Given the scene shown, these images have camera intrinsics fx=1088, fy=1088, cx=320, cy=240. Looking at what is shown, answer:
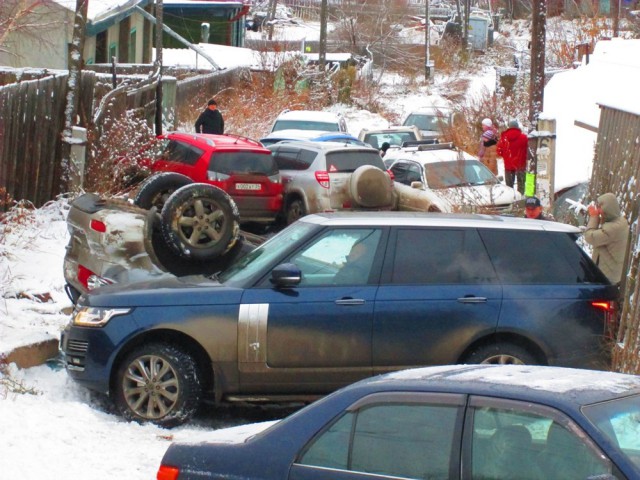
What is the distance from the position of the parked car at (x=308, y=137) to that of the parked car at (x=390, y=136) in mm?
2654

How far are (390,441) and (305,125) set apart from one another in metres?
20.9

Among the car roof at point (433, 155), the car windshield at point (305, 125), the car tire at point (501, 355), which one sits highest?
the car windshield at point (305, 125)

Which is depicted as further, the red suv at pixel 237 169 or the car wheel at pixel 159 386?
the red suv at pixel 237 169

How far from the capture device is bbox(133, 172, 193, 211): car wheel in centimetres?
1327

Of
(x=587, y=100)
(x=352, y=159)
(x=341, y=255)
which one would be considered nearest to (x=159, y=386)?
(x=341, y=255)

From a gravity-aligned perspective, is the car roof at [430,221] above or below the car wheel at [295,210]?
above

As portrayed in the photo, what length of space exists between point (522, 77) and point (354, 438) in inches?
1400

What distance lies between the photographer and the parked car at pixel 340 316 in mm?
8195

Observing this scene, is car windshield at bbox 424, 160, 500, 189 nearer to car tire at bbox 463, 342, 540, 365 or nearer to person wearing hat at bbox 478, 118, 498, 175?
person wearing hat at bbox 478, 118, 498, 175

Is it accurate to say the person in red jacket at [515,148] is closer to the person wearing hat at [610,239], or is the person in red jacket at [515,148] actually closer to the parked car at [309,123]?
the parked car at [309,123]

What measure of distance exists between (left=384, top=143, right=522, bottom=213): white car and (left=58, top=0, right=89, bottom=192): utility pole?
5.31 meters

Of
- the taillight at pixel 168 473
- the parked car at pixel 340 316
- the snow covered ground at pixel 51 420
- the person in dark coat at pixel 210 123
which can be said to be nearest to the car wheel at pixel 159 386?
the parked car at pixel 340 316

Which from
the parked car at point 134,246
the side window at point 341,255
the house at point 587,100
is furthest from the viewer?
the house at point 587,100

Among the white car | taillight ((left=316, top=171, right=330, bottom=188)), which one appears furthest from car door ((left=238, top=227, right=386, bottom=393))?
taillight ((left=316, top=171, right=330, bottom=188))
